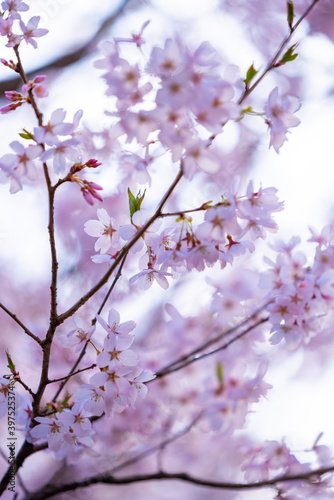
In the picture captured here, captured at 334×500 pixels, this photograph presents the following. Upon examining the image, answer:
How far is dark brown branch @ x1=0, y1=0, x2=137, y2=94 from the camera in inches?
80.4

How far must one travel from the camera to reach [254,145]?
389 cm

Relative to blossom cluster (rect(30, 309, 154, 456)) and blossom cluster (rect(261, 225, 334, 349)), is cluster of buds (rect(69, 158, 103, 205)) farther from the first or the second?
blossom cluster (rect(261, 225, 334, 349))

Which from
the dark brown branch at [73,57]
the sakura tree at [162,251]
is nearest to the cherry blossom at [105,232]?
the sakura tree at [162,251]

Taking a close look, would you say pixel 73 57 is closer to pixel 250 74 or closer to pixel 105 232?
pixel 105 232

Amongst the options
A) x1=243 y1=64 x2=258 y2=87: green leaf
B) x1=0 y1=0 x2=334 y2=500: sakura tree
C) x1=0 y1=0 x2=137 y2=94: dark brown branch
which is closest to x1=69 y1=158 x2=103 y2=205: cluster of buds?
x1=0 y1=0 x2=334 y2=500: sakura tree

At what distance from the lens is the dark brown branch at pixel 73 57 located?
2.04 m

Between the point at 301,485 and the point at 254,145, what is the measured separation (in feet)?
9.59

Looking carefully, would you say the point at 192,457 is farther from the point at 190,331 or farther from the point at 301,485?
the point at 301,485

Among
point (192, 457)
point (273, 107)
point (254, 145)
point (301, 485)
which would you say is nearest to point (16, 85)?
point (273, 107)

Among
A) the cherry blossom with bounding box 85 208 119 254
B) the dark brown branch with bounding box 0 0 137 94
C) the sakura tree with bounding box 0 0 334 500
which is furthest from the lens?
the dark brown branch with bounding box 0 0 137 94

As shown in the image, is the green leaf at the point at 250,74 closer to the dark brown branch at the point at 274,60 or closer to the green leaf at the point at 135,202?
the dark brown branch at the point at 274,60

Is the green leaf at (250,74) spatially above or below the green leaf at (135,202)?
above

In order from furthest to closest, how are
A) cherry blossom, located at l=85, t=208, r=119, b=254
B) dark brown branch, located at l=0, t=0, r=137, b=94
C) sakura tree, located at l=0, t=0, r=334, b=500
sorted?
dark brown branch, located at l=0, t=0, r=137, b=94
cherry blossom, located at l=85, t=208, r=119, b=254
sakura tree, located at l=0, t=0, r=334, b=500

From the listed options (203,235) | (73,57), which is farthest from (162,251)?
(73,57)
